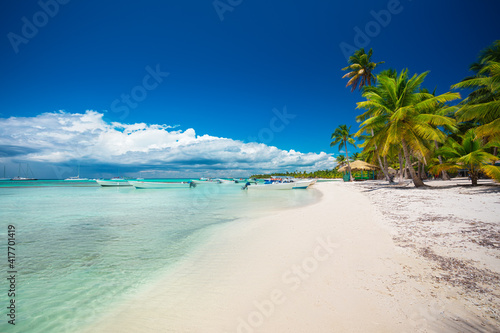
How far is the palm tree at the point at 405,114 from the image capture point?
44.7 feet

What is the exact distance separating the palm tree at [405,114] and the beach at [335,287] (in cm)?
1079

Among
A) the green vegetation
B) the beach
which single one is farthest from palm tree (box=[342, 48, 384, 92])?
the beach

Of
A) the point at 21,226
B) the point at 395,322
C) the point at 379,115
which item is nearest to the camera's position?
the point at 395,322

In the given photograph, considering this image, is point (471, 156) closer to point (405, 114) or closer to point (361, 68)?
point (405, 114)

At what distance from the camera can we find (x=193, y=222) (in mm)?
8211

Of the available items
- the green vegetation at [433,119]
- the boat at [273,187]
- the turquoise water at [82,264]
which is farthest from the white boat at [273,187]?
the turquoise water at [82,264]

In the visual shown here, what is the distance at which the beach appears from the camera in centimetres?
219

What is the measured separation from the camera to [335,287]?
2.85 meters

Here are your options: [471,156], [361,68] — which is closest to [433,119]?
[471,156]

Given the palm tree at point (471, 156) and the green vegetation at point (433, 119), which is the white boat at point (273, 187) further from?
the palm tree at point (471, 156)

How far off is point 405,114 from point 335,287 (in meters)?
15.7

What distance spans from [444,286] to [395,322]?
1.12m

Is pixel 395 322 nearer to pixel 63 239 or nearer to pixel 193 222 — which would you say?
pixel 193 222

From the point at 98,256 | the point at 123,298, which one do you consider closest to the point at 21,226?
the point at 98,256
